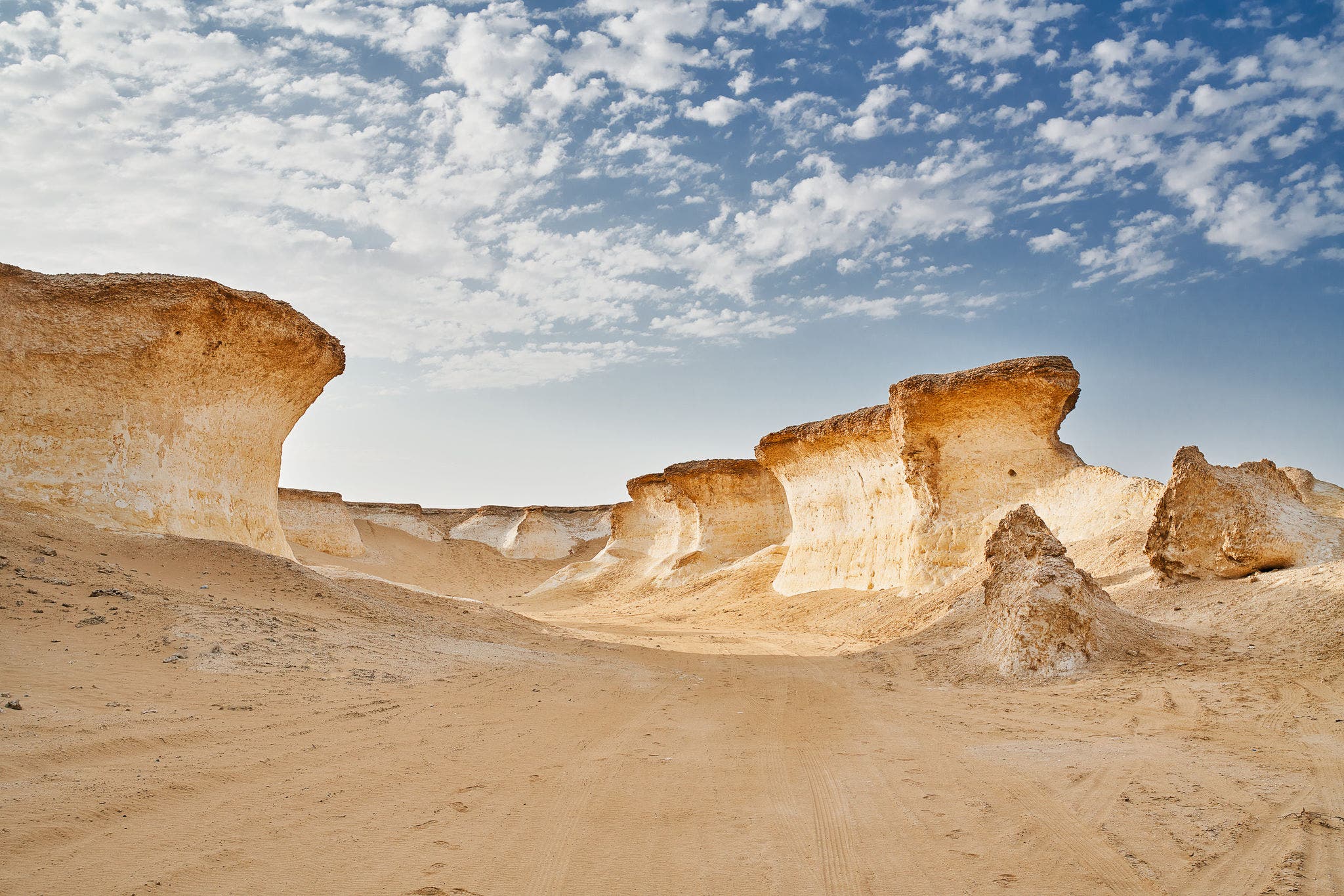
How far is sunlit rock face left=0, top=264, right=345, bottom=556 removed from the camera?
10.5m

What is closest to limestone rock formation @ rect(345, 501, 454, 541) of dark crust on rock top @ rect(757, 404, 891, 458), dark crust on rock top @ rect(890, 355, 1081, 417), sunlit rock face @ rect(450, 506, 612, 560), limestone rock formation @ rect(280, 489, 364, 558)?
sunlit rock face @ rect(450, 506, 612, 560)

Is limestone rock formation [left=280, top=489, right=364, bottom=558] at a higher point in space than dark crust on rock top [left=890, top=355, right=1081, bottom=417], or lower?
lower

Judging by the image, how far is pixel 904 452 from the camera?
50.3 feet

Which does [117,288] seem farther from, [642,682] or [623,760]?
[623,760]

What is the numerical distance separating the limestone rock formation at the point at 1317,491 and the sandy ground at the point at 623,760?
17157mm

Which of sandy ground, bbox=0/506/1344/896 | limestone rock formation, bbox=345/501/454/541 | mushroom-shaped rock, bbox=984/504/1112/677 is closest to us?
sandy ground, bbox=0/506/1344/896

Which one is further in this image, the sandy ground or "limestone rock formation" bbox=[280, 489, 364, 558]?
"limestone rock formation" bbox=[280, 489, 364, 558]

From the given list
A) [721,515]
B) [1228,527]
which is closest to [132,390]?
[1228,527]

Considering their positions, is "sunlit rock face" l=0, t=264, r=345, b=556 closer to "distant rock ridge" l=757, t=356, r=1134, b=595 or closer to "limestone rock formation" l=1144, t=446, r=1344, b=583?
"distant rock ridge" l=757, t=356, r=1134, b=595

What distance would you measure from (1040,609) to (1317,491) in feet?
89.1

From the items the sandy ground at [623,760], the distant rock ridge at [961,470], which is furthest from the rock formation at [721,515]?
the sandy ground at [623,760]

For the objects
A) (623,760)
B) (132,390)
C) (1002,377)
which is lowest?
(623,760)

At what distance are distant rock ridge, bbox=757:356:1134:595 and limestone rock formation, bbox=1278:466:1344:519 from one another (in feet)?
38.4

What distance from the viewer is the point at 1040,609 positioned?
23.4ft
